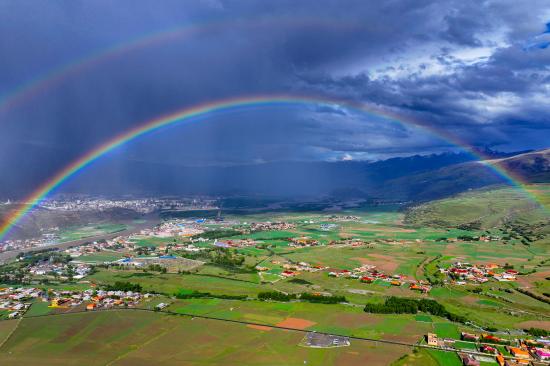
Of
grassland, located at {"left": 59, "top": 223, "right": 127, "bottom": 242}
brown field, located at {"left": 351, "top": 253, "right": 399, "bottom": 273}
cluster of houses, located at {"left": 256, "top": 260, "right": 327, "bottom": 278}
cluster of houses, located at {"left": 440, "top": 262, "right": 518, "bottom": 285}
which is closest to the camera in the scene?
cluster of houses, located at {"left": 440, "top": 262, "right": 518, "bottom": 285}

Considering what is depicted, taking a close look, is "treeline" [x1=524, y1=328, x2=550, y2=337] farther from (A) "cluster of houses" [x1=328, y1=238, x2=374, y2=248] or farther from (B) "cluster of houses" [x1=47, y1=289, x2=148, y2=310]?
(A) "cluster of houses" [x1=328, y1=238, x2=374, y2=248]

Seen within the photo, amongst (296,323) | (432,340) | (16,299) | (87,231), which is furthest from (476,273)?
(87,231)

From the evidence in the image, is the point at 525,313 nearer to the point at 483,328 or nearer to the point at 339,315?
the point at 483,328

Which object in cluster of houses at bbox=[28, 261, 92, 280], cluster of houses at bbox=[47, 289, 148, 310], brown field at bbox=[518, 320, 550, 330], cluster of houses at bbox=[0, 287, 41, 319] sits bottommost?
cluster of houses at bbox=[28, 261, 92, 280]

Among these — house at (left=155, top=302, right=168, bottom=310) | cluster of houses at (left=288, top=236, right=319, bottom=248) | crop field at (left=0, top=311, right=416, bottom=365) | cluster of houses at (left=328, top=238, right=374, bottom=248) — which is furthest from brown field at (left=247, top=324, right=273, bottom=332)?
cluster of houses at (left=328, top=238, right=374, bottom=248)

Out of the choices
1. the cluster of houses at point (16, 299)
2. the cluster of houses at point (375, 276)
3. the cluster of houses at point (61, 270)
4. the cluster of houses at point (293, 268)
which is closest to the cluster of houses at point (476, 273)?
the cluster of houses at point (375, 276)

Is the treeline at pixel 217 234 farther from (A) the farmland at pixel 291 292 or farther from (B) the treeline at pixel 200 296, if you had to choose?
(B) the treeline at pixel 200 296
